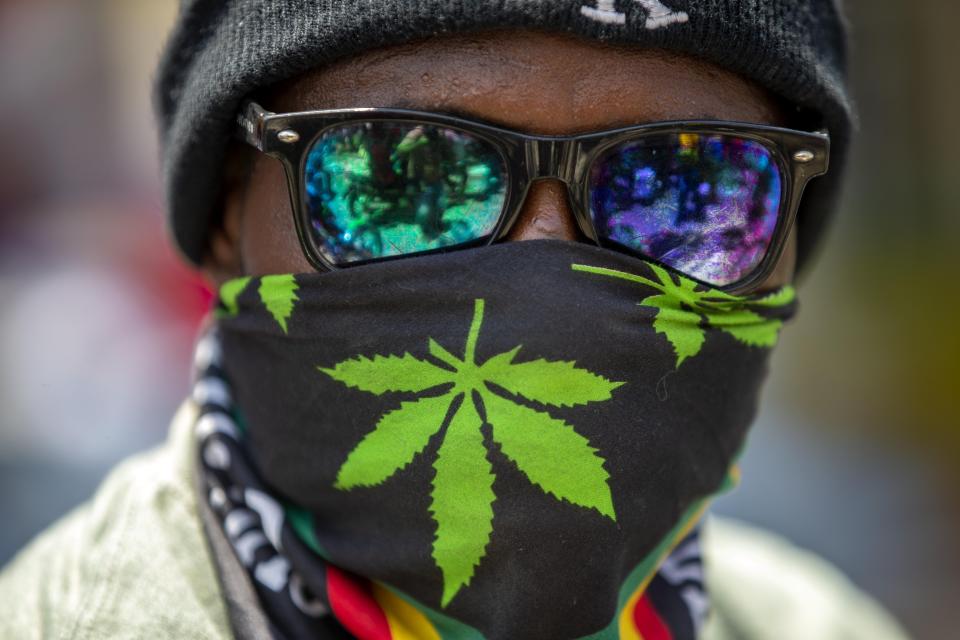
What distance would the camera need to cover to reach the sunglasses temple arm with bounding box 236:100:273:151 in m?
1.53

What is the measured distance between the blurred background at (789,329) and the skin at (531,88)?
156 inches

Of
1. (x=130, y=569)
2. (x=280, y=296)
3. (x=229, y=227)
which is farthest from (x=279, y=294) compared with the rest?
(x=130, y=569)

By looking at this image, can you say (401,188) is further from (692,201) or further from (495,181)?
(692,201)

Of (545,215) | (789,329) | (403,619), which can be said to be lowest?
(789,329)

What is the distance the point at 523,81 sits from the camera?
1465 mm

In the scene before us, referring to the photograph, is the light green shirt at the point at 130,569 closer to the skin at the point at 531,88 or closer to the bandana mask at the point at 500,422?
the bandana mask at the point at 500,422

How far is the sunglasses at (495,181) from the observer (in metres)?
1.47

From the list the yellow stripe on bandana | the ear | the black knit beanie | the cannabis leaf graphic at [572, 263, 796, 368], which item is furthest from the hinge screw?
the yellow stripe on bandana

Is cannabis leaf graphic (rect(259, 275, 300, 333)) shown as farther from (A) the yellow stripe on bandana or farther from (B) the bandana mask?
(A) the yellow stripe on bandana

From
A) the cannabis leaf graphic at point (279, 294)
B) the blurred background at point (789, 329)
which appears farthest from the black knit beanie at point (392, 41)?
the blurred background at point (789, 329)

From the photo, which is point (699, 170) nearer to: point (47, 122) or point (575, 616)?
point (575, 616)

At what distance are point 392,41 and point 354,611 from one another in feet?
2.94

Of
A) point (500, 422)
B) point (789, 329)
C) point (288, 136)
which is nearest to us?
point (500, 422)

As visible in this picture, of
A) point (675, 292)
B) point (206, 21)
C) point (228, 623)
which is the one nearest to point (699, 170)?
point (675, 292)
